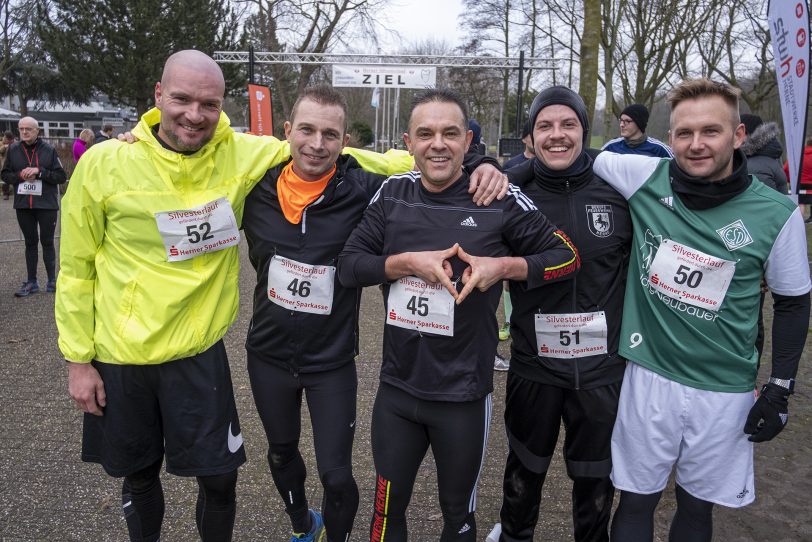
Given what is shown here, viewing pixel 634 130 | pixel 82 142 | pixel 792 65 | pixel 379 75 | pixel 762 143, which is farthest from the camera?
pixel 379 75

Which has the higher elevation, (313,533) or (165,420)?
(165,420)

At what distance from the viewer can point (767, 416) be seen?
218cm

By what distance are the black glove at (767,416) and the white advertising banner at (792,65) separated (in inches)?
93.1

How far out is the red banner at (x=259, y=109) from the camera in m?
13.5

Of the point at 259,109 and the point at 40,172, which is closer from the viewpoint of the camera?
the point at 40,172

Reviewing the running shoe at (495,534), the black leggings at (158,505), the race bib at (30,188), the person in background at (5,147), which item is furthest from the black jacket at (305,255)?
the person in background at (5,147)

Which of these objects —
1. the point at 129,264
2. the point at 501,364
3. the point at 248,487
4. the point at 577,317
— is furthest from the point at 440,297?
the point at 501,364

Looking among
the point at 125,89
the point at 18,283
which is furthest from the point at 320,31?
the point at 18,283

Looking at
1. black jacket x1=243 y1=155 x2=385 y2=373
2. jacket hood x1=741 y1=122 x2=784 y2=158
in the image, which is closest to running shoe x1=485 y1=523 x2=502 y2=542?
black jacket x1=243 y1=155 x2=385 y2=373

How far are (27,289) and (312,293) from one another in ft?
21.6

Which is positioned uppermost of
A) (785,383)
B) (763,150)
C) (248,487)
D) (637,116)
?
(637,116)

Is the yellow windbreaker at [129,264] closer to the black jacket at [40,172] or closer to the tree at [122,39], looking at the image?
the black jacket at [40,172]

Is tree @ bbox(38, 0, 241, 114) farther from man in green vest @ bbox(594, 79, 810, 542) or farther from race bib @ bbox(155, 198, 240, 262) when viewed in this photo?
man in green vest @ bbox(594, 79, 810, 542)

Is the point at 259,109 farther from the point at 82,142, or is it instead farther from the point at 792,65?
the point at 792,65
